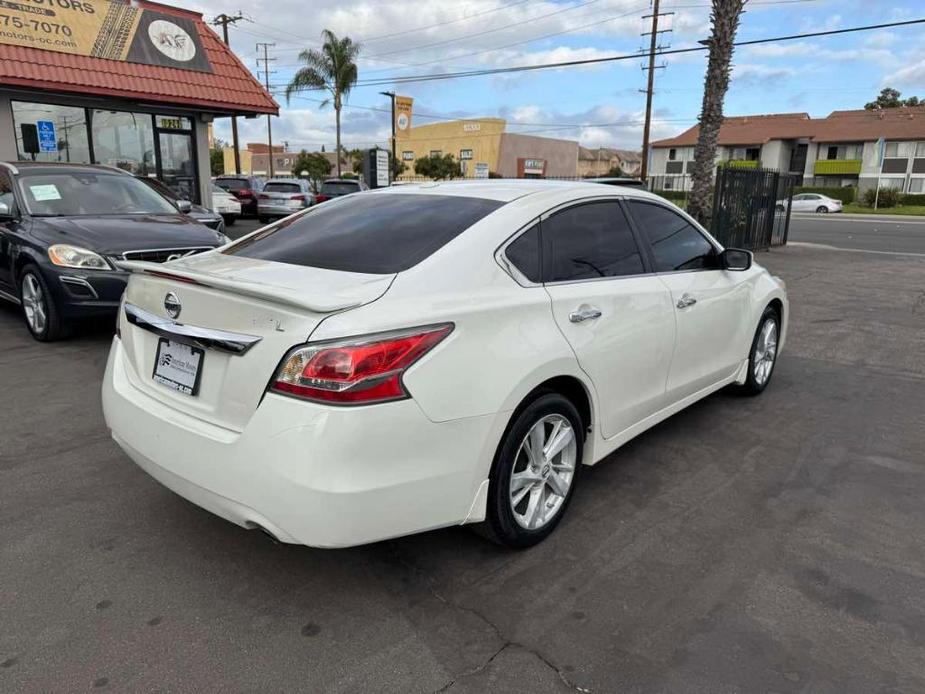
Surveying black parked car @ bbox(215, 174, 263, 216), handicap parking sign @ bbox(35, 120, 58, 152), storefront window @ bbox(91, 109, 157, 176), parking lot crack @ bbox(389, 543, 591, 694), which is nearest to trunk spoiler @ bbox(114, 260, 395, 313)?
parking lot crack @ bbox(389, 543, 591, 694)

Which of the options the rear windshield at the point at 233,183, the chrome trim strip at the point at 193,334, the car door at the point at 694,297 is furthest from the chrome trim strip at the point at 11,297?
the rear windshield at the point at 233,183

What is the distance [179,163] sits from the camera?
614 inches

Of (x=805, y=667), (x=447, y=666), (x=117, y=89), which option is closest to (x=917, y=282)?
(x=805, y=667)

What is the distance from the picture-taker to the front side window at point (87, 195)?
22.4ft

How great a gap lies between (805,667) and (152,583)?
8.28 feet

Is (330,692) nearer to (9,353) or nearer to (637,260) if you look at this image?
(637,260)

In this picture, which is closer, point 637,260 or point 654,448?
point 637,260

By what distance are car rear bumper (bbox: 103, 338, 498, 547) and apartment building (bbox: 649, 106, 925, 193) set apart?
59.1 meters

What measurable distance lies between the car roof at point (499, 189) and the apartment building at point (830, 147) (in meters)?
57.5

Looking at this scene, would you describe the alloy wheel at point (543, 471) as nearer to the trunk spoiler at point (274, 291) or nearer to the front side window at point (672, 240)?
the trunk spoiler at point (274, 291)

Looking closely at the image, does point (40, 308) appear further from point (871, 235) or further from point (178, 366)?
point (871, 235)

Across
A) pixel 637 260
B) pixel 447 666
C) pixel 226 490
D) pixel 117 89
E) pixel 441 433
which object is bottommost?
pixel 447 666

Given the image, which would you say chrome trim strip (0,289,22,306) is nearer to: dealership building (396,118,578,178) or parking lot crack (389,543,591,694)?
parking lot crack (389,543,591,694)

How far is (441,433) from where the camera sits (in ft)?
8.20
